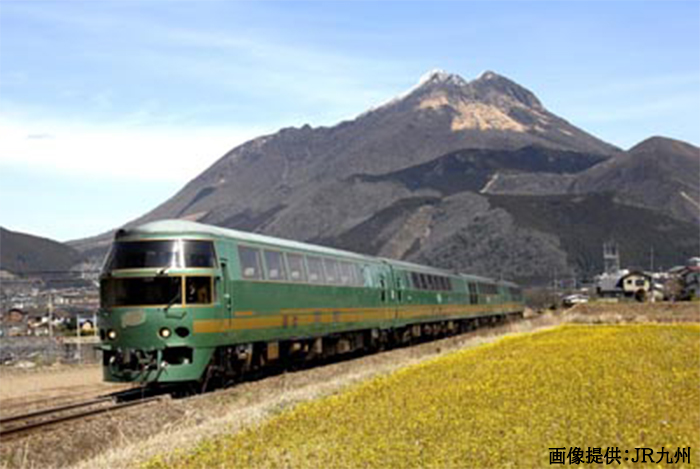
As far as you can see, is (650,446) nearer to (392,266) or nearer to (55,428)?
(55,428)

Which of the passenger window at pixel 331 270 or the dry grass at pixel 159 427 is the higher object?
the passenger window at pixel 331 270

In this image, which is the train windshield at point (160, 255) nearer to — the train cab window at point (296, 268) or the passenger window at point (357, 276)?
the train cab window at point (296, 268)

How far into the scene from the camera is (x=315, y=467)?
12672 millimetres

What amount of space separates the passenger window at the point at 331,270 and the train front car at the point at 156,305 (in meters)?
10.2

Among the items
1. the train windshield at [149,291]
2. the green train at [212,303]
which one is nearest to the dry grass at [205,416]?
the green train at [212,303]

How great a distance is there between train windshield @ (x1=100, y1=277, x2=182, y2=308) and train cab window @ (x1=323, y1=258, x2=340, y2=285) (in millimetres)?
11067

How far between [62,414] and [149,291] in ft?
12.2

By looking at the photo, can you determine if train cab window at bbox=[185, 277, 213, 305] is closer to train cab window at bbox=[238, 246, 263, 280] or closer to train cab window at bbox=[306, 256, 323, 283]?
train cab window at bbox=[238, 246, 263, 280]

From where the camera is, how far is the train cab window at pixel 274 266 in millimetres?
28395

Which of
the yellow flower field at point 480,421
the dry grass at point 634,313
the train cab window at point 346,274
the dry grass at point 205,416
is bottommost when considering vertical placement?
the dry grass at point 634,313

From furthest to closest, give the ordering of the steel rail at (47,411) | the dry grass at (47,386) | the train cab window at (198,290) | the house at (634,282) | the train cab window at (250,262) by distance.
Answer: the house at (634,282), the train cab window at (250,262), the dry grass at (47,386), the train cab window at (198,290), the steel rail at (47,411)

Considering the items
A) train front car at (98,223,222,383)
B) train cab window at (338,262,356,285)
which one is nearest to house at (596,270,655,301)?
train cab window at (338,262,356,285)

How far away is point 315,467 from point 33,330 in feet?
306

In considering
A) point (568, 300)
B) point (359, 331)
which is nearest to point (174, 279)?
point (359, 331)
